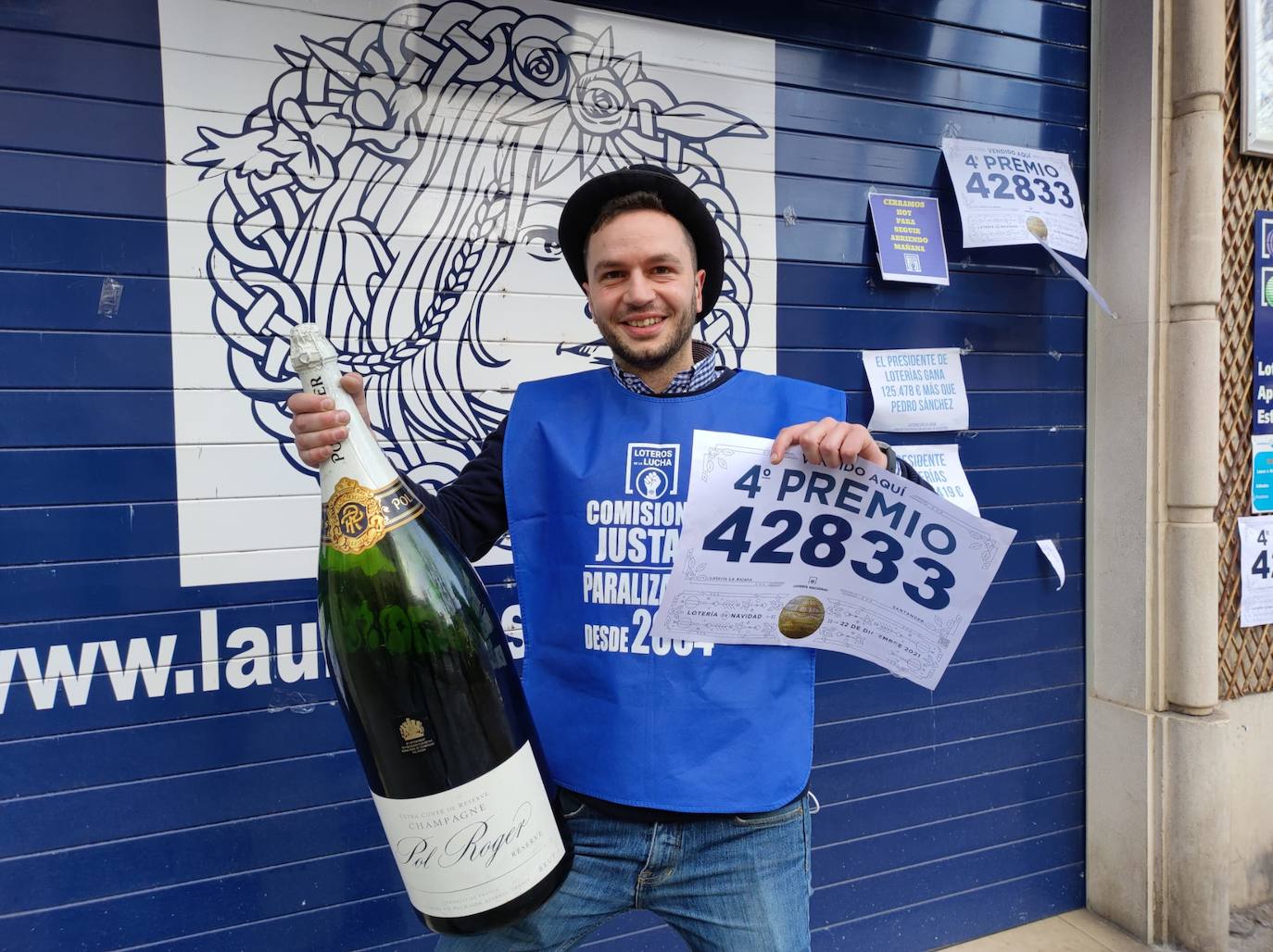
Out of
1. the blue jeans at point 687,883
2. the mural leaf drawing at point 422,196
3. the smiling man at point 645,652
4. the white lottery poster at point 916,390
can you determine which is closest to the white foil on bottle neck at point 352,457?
the smiling man at point 645,652

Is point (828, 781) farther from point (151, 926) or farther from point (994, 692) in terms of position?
point (151, 926)

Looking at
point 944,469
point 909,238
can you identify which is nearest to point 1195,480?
point 944,469

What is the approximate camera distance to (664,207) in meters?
1.72

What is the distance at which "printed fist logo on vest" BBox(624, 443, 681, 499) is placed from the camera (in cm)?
165

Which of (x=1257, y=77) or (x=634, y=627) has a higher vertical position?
(x=1257, y=77)

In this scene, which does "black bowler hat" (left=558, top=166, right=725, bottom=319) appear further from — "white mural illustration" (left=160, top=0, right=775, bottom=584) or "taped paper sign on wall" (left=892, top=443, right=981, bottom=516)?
"taped paper sign on wall" (left=892, top=443, right=981, bottom=516)

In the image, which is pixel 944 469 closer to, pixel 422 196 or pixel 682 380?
pixel 682 380

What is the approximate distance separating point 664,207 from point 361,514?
82 cm

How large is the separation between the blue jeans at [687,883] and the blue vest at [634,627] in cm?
6

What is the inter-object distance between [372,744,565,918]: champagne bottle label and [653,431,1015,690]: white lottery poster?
41cm

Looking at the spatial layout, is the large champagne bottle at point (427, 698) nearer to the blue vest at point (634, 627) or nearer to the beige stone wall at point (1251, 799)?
the blue vest at point (634, 627)

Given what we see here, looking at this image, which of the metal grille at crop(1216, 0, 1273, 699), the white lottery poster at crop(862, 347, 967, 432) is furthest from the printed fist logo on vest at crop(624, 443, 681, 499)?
the metal grille at crop(1216, 0, 1273, 699)

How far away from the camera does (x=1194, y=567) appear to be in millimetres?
3396

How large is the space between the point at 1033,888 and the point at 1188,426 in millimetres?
1958
